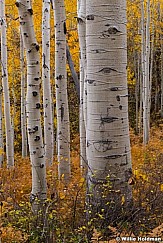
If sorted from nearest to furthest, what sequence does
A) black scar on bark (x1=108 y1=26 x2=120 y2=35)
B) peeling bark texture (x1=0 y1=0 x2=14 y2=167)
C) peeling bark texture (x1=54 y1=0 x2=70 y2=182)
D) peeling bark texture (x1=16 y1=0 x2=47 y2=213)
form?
black scar on bark (x1=108 y1=26 x2=120 y2=35) < peeling bark texture (x1=16 y1=0 x2=47 y2=213) < peeling bark texture (x1=54 y1=0 x2=70 y2=182) < peeling bark texture (x1=0 y1=0 x2=14 y2=167)

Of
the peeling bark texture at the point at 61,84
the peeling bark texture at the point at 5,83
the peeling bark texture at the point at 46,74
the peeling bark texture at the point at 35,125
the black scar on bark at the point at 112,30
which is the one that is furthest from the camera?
the peeling bark texture at the point at 5,83

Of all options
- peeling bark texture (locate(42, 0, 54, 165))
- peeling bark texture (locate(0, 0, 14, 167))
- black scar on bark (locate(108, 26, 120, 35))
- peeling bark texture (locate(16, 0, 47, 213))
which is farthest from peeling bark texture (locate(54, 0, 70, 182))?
black scar on bark (locate(108, 26, 120, 35))

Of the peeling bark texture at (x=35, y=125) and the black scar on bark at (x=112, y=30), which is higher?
the black scar on bark at (x=112, y=30)

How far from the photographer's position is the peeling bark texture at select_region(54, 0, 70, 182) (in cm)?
653

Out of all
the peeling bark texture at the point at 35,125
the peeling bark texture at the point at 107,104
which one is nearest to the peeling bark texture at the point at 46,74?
the peeling bark texture at the point at 35,125

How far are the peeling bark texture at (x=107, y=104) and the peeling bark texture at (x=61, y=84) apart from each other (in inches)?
136

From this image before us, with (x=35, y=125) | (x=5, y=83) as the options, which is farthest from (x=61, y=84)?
(x=5, y=83)

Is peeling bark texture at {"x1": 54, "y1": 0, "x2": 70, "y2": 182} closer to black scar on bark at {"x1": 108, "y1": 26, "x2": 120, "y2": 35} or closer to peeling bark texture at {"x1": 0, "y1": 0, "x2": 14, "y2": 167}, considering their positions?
peeling bark texture at {"x1": 0, "y1": 0, "x2": 14, "y2": 167}

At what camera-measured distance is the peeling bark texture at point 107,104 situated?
3.10 m

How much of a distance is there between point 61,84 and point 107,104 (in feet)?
11.9

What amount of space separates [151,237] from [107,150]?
33.0 inches

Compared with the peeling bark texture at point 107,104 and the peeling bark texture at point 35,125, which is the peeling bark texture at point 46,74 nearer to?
the peeling bark texture at point 35,125

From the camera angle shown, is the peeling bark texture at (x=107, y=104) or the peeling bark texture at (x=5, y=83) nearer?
the peeling bark texture at (x=107, y=104)

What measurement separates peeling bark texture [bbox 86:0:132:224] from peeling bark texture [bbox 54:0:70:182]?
345cm
